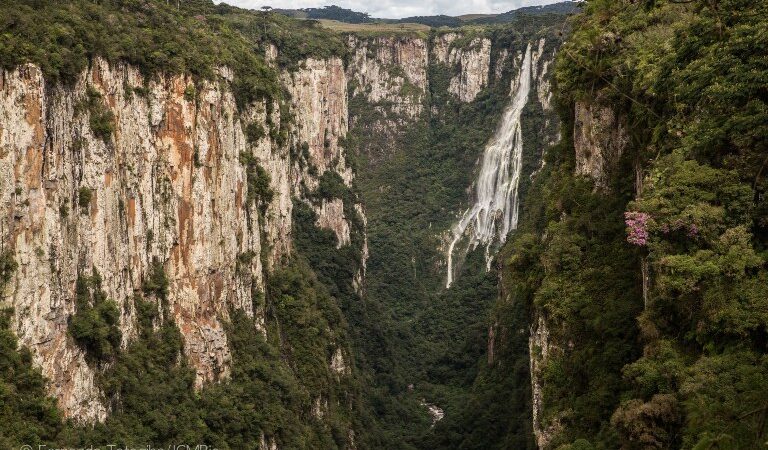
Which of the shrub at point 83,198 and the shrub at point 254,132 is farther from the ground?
the shrub at point 254,132

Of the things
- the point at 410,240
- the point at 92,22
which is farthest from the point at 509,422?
the point at 410,240

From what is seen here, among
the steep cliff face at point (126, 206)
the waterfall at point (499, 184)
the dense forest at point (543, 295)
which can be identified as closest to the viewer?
the dense forest at point (543, 295)

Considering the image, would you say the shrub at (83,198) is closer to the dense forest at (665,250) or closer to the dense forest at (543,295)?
the dense forest at (543,295)

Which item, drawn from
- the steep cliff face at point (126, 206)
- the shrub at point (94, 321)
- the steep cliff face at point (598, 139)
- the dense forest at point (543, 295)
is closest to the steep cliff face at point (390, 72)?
the dense forest at point (543, 295)

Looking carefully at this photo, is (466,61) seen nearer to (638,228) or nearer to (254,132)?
(254,132)

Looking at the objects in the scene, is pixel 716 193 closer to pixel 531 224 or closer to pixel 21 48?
pixel 21 48

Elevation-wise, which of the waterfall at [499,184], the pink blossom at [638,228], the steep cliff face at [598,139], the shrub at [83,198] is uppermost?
the steep cliff face at [598,139]

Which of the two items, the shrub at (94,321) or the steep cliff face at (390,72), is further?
the steep cliff face at (390,72)

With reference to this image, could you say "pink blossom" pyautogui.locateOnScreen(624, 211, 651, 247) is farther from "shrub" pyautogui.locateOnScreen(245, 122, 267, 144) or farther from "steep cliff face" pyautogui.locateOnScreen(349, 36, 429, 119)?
"steep cliff face" pyautogui.locateOnScreen(349, 36, 429, 119)
